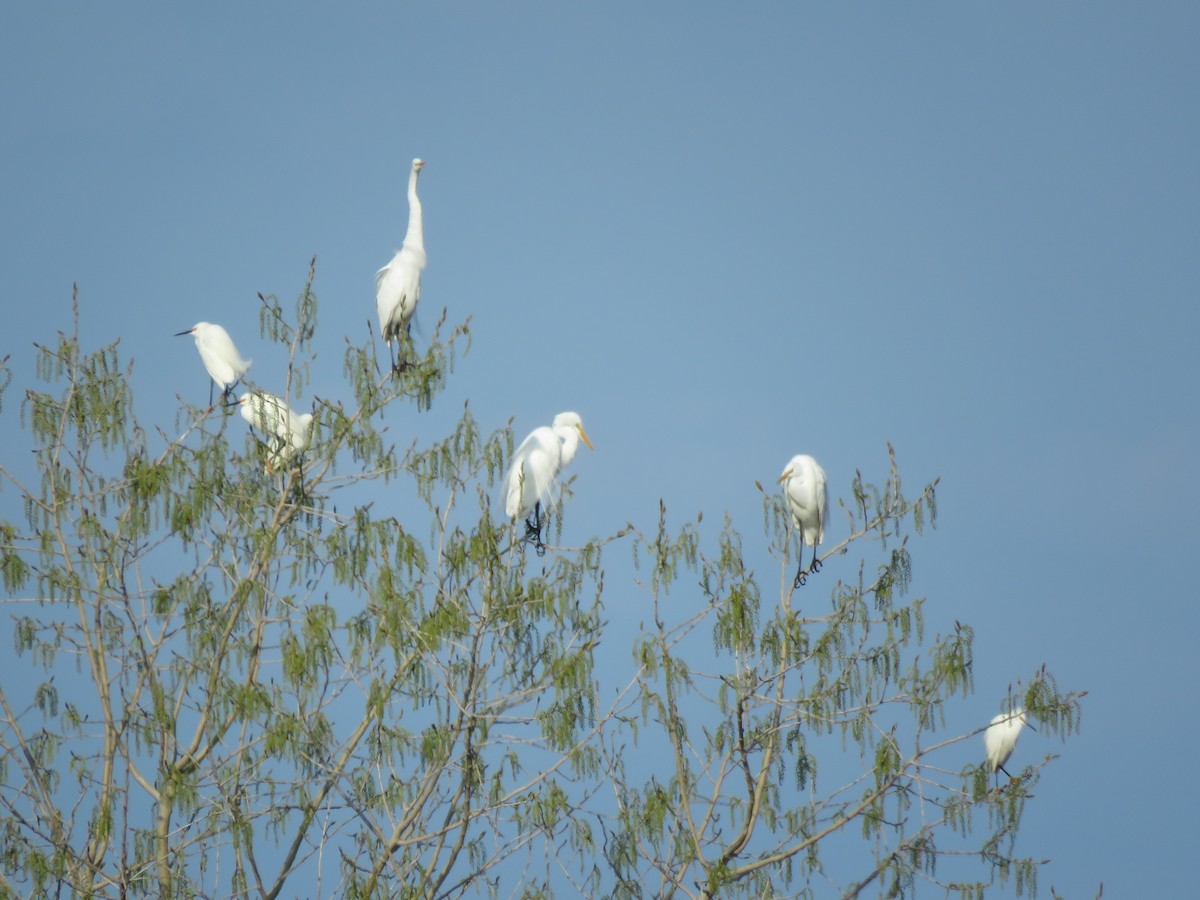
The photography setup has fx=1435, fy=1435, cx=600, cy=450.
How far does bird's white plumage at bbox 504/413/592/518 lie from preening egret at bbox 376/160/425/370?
4.26ft

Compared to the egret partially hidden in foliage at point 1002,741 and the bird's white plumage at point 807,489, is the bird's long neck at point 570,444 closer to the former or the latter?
the bird's white plumage at point 807,489

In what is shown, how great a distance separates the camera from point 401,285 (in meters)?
9.63

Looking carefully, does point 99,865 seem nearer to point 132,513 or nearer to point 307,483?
point 132,513

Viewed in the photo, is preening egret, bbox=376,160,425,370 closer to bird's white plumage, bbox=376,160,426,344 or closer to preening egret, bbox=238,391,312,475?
bird's white plumage, bbox=376,160,426,344

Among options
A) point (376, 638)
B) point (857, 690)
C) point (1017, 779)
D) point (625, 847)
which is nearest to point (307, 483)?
point (376, 638)

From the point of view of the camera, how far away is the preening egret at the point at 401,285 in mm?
9484

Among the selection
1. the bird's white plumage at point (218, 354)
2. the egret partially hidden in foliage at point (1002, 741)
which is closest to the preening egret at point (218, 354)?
the bird's white plumage at point (218, 354)

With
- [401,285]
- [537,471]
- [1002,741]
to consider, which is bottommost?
[1002,741]

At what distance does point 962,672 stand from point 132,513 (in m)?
3.47

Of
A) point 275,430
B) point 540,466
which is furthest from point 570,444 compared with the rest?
point 275,430

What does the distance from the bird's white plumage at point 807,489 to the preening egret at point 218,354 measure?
360cm

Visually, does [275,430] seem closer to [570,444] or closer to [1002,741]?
[570,444]

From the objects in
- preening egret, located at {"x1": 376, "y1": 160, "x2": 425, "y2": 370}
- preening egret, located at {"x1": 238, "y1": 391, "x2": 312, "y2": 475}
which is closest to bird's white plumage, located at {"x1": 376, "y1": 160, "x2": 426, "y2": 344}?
preening egret, located at {"x1": 376, "y1": 160, "x2": 425, "y2": 370}

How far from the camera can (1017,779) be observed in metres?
5.39
